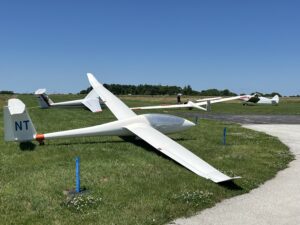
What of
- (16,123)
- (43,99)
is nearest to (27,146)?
(16,123)

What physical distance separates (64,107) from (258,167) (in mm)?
30486

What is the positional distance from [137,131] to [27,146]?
4.45 meters

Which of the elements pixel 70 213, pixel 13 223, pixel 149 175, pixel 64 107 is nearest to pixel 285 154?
pixel 149 175

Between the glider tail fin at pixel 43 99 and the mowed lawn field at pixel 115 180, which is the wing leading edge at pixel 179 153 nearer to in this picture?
the mowed lawn field at pixel 115 180

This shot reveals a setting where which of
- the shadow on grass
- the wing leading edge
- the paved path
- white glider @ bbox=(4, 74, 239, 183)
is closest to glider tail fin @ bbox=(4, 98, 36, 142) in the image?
white glider @ bbox=(4, 74, 239, 183)

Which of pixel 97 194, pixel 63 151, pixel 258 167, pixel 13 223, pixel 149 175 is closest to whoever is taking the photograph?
pixel 13 223

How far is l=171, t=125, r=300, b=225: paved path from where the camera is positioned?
7746mm

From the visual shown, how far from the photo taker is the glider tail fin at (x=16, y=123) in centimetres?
1312

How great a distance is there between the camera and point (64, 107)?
4031 centimetres

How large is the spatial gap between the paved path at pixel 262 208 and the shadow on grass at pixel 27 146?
8352 mm

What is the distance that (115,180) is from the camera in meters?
10.2

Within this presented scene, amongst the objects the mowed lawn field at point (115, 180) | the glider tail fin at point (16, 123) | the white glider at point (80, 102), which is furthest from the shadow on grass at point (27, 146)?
the white glider at point (80, 102)

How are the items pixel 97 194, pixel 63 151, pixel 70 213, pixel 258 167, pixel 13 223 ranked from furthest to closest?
pixel 63 151
pixel 258 167
pixel 97 194
pixel 70 213
pixel 13 223

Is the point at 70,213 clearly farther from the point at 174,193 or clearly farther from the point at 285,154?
the point at 285,154
